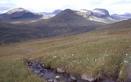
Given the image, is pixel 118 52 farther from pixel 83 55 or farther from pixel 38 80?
pixel 38 80

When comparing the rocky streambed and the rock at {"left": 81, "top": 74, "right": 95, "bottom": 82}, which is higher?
the rock at {"left": 81, "top": 74, "right": 95, "bottom": 82}

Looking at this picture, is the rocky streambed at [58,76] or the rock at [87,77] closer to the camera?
the rock at [87,77]

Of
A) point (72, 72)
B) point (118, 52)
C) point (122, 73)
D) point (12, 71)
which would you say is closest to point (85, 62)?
point (72, 72)

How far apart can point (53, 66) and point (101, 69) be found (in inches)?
392

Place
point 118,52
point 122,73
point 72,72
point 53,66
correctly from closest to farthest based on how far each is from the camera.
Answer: point 122,73
point 72,72
point 118,52
point 53,66

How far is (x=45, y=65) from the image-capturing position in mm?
44438

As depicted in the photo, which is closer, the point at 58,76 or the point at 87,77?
the point at 87,77

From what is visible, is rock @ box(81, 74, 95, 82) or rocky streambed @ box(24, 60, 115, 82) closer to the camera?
rock @ box(81, 74, 95, 82)

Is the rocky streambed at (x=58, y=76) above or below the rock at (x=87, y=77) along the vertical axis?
below

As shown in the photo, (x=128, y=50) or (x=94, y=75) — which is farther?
(x=128, y=50)

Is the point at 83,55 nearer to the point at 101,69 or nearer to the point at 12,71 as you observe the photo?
the point at 101,69

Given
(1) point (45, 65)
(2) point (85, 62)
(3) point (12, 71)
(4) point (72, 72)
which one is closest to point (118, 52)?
→ (2) point (85, 62)

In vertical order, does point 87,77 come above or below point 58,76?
above

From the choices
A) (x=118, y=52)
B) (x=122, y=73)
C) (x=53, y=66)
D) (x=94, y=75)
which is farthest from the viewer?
(x=53, y=66)
